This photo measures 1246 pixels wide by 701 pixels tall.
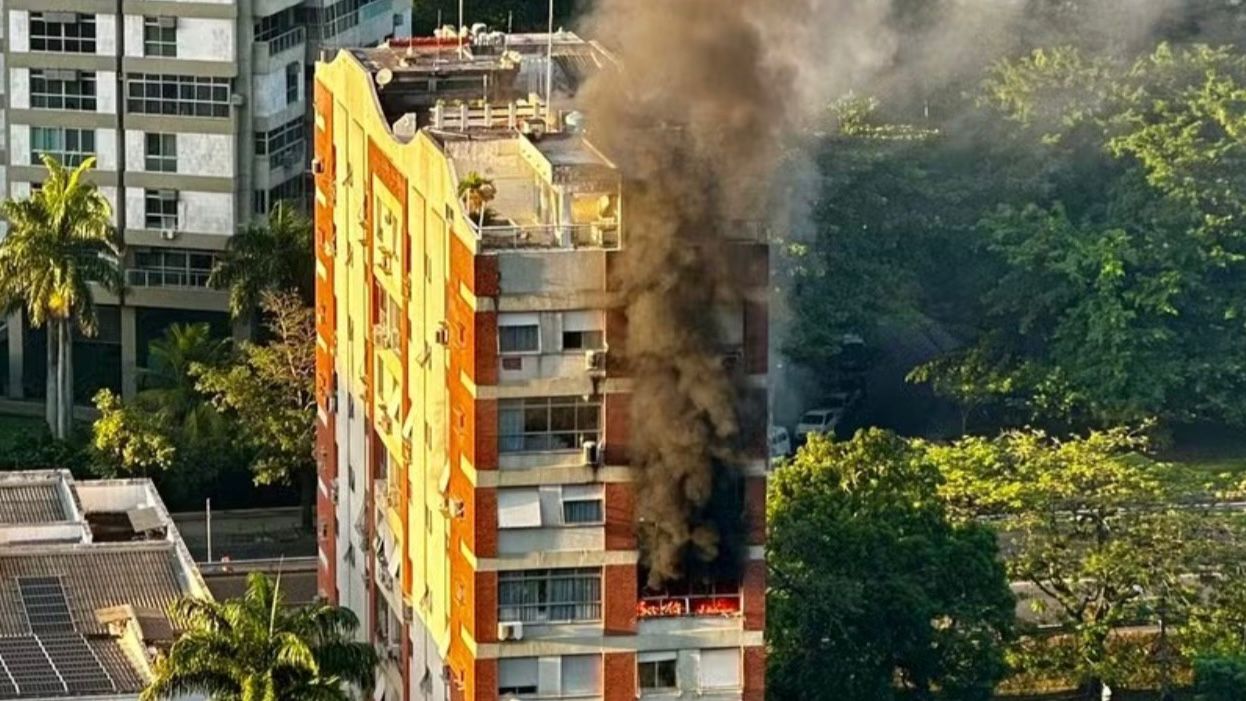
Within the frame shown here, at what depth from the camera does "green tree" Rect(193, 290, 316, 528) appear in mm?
102625

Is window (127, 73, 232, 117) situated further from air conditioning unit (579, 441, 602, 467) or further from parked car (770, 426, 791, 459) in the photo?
air conditioning unit (579, 441, 602, 467)

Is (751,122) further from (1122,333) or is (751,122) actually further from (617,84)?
(1122,333)

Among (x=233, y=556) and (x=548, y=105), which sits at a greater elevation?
(x=548, y=105)

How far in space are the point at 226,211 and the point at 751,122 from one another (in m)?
39.6

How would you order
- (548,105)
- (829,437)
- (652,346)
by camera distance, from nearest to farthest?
(652,346), (548,105), (829,437)

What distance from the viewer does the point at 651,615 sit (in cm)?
7462

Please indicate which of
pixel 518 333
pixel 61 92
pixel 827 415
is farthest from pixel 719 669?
pixel 61 92

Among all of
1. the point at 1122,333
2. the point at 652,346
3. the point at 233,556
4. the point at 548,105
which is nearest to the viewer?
the point at 652,346

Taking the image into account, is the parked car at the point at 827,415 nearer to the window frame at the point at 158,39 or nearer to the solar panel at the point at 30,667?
the window frame at the point at 158,39

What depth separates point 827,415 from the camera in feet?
366

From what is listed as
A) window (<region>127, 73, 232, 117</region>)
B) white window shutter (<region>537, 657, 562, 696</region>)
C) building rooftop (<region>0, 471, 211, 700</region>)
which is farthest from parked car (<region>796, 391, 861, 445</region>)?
white window shutter (<region>537, 657, 562, 696</region>)

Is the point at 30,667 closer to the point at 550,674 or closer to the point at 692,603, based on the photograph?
the point at 550,674

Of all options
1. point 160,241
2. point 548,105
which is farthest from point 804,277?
point 548,105

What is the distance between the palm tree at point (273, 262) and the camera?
349ft
